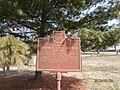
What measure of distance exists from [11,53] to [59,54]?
1.36 metres

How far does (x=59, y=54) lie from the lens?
8.09m

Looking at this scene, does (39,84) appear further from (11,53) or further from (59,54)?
(59,54)

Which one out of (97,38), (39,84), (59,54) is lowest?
(39,84)

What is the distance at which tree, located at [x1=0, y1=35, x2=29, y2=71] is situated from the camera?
8.40 metres

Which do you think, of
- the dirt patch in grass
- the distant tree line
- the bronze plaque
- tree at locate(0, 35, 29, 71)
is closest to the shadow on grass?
the dirt patch in grass

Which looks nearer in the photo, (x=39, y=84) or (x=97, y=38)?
(x=97, y=38)

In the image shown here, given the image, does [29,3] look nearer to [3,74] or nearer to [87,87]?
[87,87]

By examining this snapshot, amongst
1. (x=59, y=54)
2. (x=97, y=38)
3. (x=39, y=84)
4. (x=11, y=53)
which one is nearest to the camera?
(x=59, y=54)

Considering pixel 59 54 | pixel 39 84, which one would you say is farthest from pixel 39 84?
pixel 59 54

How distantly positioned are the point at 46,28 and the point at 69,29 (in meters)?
0.87

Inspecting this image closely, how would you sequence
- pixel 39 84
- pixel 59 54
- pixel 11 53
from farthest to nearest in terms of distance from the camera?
1. pixel 39 84
2. pixel 11 53
3. pixel 59 54

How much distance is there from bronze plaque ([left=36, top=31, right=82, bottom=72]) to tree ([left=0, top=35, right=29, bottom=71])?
0.67 meters

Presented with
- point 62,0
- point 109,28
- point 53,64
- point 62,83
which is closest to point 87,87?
point 62,83

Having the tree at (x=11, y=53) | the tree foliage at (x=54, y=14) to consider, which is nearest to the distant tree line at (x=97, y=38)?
the tree foliage at (x=54, y=14)
